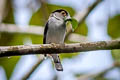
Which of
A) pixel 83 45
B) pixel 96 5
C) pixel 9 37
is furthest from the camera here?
pixel 9 37

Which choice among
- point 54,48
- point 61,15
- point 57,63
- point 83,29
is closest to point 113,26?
point 83,29

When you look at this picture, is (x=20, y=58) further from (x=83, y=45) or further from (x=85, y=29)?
(x=83, y=45)

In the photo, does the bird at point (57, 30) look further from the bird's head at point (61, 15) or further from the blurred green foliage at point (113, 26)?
the blurred green foliage at point (113, 26)

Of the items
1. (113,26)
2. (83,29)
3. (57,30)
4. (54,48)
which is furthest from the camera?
(113,26)

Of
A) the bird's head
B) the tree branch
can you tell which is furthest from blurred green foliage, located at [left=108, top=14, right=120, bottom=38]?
the tree branch

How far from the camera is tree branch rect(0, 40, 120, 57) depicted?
103 inches

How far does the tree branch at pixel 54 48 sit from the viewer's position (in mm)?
2613

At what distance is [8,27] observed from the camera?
5133mm

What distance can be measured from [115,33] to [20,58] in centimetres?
191

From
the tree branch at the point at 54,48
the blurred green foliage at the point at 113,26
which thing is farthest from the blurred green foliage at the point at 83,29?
the tree branch at the point at 54,48

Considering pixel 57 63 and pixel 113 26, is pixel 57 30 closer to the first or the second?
pixel 57 63

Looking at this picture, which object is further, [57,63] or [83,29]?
[83,29]

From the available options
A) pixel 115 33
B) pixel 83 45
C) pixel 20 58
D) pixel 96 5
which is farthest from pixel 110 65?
pixel 83 45

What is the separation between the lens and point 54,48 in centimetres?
274
